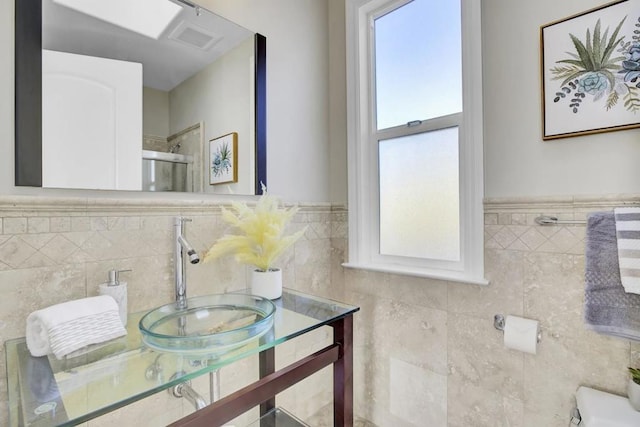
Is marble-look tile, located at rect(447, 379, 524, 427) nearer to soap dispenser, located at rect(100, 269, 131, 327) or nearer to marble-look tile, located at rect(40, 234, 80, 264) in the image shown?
soap dispenser, located at rect(100, 269, 131, 327)

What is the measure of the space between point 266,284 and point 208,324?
10.9 inches

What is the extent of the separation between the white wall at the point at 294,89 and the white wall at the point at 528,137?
0.83 m

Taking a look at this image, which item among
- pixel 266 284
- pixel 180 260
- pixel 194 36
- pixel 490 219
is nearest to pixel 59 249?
pixel 180 260

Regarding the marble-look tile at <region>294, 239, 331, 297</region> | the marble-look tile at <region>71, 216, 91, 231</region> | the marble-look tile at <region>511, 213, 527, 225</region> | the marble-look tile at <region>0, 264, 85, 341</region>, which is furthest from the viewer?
the marble-look tile at <region>294, 239, 331, 297</region>

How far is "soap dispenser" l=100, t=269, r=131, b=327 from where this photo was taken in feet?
3.09

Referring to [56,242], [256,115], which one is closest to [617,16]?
[256,115]

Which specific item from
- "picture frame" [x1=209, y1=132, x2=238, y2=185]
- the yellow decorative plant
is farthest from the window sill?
"picture frame" [x1=209, y1=132, x2=238, y2=185]

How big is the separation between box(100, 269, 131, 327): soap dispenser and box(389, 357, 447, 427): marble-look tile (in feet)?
4.04

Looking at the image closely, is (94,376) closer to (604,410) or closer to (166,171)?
(166,171)

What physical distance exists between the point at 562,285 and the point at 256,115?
1.39 m

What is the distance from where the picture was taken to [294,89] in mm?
1614

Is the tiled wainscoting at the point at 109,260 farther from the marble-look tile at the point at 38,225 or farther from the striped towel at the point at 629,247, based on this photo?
the striped towel at the point at 629,247

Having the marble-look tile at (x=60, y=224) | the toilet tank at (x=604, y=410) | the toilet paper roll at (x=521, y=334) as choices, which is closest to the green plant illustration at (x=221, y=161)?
the marble-look tile at (x=60, y=224)

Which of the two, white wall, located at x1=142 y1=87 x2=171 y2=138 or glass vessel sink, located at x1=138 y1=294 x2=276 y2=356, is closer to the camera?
glass vessel sink, located at x1=138 y1=294 x2=276 y2=356
